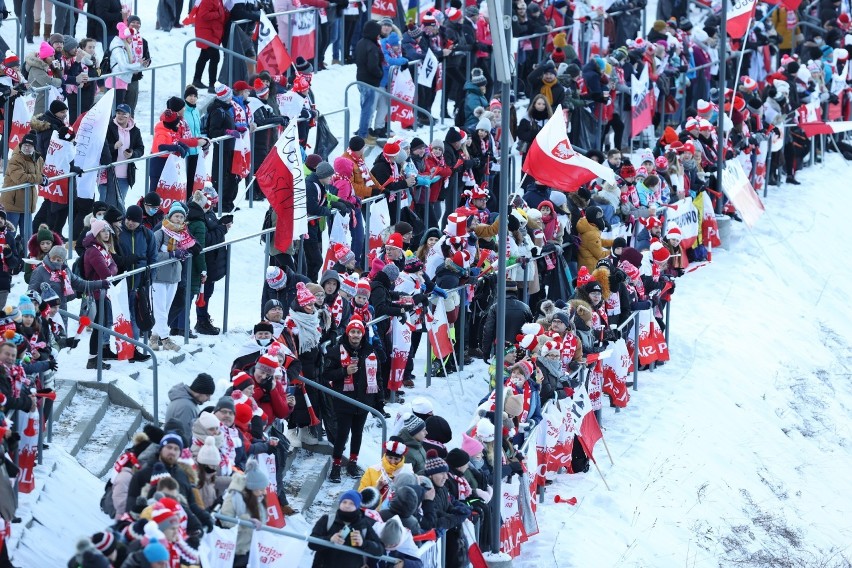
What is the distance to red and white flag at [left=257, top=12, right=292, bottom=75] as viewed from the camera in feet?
85.3

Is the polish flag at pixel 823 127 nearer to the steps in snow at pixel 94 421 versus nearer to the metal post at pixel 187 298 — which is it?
the metal post at pixel 187 298

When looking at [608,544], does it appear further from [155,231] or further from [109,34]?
[109,34]

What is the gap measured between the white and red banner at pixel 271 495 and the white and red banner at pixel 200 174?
6.44 metres

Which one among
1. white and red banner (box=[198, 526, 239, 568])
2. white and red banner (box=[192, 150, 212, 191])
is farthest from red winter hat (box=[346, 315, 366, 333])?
white and red banner (box=[192, 150, 212, 191])

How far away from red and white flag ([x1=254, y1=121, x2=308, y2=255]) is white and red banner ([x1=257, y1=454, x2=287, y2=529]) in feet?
15.0

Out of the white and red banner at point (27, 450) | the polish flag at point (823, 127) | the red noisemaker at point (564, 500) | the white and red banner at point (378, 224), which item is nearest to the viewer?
the white and red banner at point (27, 450)

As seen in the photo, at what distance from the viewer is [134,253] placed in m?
20.0

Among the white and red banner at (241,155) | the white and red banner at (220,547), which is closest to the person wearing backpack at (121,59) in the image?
the white and red banner at (241,155)

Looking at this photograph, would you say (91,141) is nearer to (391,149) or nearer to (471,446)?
(391,149)

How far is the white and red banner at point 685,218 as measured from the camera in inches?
1045

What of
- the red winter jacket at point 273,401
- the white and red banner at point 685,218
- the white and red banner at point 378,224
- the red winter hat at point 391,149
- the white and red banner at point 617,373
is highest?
the red winter hat at point 391,149

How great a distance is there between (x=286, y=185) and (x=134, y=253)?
2176mm

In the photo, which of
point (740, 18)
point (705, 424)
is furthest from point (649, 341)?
point (740, 18)

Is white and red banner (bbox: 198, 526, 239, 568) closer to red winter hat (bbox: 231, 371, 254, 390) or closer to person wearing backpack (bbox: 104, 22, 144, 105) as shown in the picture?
red winter hat (bbox: 231, 371, 254, 390)
